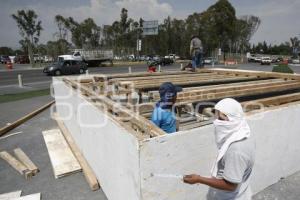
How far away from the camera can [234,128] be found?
7.15 feet

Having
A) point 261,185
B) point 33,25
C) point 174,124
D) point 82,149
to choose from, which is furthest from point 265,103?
point 33,25

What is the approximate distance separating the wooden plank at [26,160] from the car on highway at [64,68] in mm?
21092

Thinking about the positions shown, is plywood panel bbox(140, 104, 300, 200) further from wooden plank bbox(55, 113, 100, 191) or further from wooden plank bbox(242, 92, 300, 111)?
wooden plank bbox(55, 113, 100, 191)

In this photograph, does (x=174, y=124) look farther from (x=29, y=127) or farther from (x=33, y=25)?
(x=33, y=25)

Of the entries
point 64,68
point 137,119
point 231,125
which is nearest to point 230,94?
point 137,119

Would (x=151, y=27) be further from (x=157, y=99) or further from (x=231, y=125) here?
(x=231, y=125)

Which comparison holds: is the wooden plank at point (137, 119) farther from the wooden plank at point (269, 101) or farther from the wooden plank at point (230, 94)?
the wooden plank at point (269, 101)

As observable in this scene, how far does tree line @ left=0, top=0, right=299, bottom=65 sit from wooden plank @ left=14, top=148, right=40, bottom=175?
130 feet

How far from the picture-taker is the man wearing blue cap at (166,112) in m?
3.33

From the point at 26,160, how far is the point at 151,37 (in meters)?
61.9

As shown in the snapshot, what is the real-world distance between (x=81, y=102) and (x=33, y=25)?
42052mm

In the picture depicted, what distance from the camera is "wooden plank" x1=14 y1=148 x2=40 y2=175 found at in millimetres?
5404

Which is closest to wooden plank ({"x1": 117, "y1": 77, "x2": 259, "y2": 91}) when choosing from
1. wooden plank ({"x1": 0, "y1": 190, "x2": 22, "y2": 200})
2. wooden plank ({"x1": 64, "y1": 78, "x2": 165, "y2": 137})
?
wooden plank ({"x1": 64, "y1": 78, "x2": 165, "y2": 137})

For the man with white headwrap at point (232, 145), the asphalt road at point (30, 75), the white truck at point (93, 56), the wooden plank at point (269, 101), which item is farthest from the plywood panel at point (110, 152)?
the white truck at point (93, 56)
